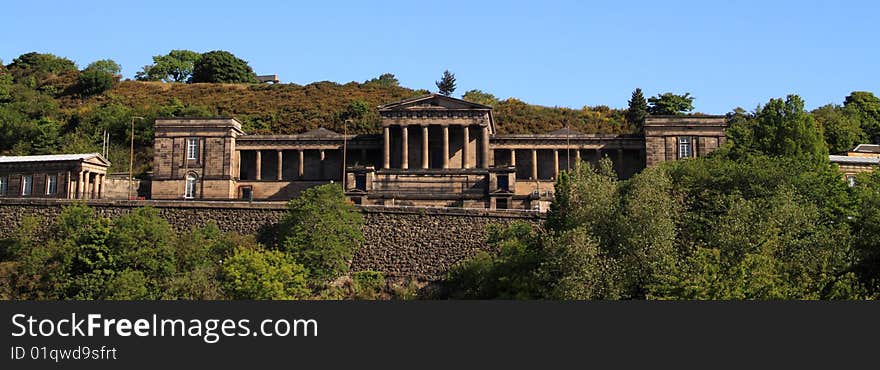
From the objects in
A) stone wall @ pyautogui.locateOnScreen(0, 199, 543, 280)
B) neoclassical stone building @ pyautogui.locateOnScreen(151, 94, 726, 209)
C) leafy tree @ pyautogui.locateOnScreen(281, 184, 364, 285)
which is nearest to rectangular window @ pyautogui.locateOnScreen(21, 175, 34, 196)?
stone wall @ pyautogui.locateOnScreen(0, 199, 543, 280)

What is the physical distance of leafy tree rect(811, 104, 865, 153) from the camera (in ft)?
259

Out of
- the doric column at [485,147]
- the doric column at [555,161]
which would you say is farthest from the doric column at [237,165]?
the doric column at [555,161]

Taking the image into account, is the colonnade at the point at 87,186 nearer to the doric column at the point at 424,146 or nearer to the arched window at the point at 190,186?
the arched window at the point at 190,186

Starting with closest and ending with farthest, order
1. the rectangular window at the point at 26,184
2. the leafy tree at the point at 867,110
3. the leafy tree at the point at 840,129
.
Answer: the rectangular window at the point at 26,184 < the leafy tree at the point at 840,129 < the leafy tree at the point at 867,110

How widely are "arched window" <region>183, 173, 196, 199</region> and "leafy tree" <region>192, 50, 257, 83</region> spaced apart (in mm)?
49870

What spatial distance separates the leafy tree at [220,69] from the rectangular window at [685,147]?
2476 inches

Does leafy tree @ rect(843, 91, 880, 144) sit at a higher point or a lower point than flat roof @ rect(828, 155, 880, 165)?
higher

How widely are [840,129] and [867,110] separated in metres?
14.3

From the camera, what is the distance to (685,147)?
65750 mm

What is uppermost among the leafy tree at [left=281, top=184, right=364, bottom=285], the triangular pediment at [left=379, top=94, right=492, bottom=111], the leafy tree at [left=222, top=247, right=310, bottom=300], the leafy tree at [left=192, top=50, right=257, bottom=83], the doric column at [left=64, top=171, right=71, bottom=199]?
the leafy tree at [left=192, top=50, right=257, bottom=83]

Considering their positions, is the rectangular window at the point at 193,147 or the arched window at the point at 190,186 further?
the rectangular window at the point at 193,147

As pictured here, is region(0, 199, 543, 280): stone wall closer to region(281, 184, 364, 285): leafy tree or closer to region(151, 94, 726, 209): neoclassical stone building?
region(281, 184, 364, 285): leafy tree

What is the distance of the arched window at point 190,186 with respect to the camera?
215ft

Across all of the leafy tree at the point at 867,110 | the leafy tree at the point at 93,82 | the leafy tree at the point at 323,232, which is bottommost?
the leafy tree at the point at 323,232
